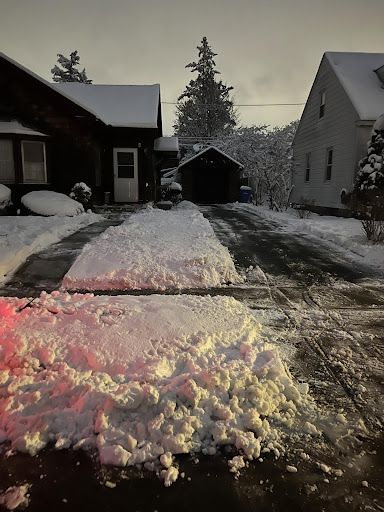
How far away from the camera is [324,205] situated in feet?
54.6

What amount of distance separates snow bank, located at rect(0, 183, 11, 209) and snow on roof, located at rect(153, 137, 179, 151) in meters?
9.74

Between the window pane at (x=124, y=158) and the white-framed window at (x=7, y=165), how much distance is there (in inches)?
216

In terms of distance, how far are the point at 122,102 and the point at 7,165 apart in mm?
7512

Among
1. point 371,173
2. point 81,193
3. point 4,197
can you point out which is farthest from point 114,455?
point 81,193

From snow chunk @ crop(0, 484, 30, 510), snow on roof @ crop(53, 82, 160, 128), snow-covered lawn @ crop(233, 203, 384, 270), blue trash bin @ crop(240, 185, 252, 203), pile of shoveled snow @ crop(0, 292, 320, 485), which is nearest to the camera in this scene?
snow chunk @ crop(0, 484, 30, 510)

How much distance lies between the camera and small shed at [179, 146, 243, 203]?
2744 cm

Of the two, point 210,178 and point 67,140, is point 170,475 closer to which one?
point 67,140

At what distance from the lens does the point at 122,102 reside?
18.4m

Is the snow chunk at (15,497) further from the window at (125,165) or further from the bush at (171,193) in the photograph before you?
the bush at (171,193)

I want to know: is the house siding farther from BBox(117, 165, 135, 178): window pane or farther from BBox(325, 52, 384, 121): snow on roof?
BBox(117, 165, 135, 178): window pane

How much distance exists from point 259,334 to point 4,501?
2.46 m

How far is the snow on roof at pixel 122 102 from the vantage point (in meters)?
16.9

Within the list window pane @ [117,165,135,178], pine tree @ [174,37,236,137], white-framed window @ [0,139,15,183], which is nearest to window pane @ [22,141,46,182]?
white-framed window @ [0,139,15,183]

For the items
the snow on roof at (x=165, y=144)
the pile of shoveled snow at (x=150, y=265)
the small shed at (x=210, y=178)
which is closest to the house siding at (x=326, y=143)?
the snow on roof at (x=165, y=144)
